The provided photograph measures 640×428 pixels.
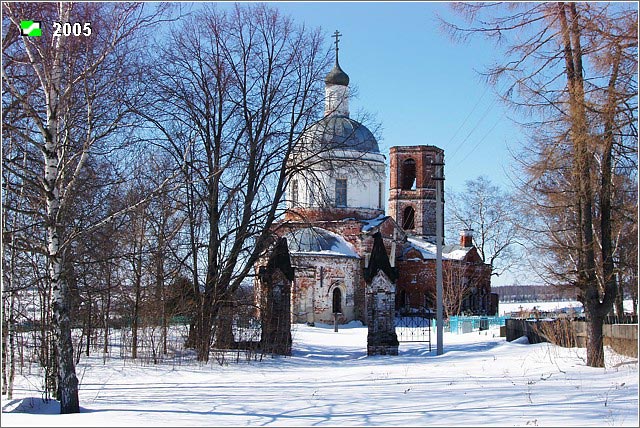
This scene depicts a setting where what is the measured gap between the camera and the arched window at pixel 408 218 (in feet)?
160

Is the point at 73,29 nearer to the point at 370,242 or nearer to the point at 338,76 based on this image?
the point at 338,76

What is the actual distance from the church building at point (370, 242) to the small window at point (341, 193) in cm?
2

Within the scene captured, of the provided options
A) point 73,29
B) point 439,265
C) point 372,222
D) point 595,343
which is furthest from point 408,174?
point 73,29

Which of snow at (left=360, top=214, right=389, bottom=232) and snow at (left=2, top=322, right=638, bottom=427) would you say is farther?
snow at (left=360, top=214, right=389, bottom=232)

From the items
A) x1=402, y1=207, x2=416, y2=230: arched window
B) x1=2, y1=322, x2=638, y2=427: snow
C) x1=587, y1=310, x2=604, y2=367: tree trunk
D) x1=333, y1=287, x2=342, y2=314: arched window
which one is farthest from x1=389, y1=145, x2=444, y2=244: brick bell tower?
x1=587, y1=310, x2=604, y2=367: tree trunk

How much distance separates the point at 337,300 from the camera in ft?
130

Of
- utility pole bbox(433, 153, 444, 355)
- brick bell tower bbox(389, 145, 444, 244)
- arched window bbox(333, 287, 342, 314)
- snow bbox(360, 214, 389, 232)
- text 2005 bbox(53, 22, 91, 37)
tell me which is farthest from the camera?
brick bell tower bbox(389, 145, 444, 244)

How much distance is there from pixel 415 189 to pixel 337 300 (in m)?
12.2

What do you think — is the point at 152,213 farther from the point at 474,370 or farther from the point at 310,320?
the point at 310,320

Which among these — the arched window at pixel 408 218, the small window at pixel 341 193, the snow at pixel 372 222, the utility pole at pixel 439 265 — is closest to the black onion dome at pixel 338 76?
the small window at pixel 341 193

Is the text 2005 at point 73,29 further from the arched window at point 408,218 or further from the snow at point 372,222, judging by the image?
the arched window at point 408,218

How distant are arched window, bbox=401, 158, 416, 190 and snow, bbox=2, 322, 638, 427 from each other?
30367 mm

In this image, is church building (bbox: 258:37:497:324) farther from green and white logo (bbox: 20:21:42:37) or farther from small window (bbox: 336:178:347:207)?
green and white logo (bbox: 20:21:42:37)

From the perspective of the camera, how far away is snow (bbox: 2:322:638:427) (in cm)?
861
